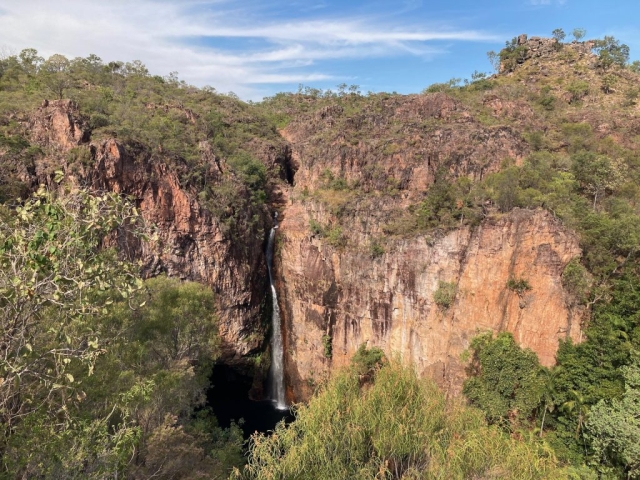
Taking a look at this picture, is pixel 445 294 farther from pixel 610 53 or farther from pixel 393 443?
pixel 610 53

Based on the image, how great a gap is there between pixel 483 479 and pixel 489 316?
952 centimetres

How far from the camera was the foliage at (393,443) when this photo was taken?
410 inches

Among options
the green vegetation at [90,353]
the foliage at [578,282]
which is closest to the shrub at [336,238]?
the green vegetation at [90,353]

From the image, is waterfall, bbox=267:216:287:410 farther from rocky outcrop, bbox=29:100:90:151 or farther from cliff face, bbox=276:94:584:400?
rocky outcrop, bbox=29:100:90:151

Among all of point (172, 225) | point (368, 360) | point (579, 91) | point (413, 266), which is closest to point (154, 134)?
point (172, 225)

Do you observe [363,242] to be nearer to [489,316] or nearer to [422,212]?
[422,212]

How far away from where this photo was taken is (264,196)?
31750 millimetres

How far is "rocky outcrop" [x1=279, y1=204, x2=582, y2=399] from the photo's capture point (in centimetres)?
1700

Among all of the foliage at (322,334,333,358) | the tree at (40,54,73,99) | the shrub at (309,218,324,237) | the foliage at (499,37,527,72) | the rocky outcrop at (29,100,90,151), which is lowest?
the foliage at (322,334,333,358)

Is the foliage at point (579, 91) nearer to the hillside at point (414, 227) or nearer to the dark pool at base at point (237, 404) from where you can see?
the hillside at point (414, 227)

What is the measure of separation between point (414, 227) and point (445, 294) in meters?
4.55

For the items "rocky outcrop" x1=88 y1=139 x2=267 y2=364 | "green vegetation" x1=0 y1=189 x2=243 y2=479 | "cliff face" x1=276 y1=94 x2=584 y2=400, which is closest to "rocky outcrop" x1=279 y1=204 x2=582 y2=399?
"cliff face" x1=276 y1=94 x2=584 y2=400

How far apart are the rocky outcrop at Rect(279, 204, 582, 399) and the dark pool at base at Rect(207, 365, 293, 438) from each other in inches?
88.6

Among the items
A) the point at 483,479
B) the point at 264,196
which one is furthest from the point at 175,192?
the point at 483,479
